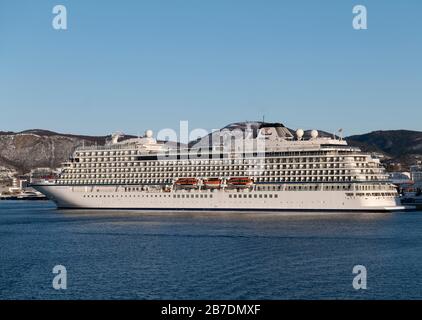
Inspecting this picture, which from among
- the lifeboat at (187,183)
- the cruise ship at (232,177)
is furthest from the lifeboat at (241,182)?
the lifeboat at (187,183)

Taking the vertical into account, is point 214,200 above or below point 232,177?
below

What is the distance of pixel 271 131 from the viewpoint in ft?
298

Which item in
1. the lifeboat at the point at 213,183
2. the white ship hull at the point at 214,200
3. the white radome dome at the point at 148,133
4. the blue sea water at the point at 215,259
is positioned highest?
the white radome dome at the point at 148,133

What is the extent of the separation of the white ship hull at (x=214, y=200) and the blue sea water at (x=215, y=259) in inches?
423

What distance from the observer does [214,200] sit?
284 feet

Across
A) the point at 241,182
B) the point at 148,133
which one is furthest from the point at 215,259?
the point at 148,133

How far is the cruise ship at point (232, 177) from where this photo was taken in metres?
81.0

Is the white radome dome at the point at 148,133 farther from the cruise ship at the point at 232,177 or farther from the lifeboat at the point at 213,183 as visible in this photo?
the lifeboat at the point at 213,183

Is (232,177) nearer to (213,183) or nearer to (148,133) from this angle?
(213,183)

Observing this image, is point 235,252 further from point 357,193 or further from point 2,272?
point 357,193

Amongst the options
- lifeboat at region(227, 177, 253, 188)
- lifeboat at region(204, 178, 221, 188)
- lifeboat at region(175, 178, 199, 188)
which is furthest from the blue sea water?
lifeboat at region(175, 178, 199, 188)

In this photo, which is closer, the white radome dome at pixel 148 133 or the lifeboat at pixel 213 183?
the lifeboat at pixel 213 183

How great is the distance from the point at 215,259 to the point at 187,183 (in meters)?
46.4
